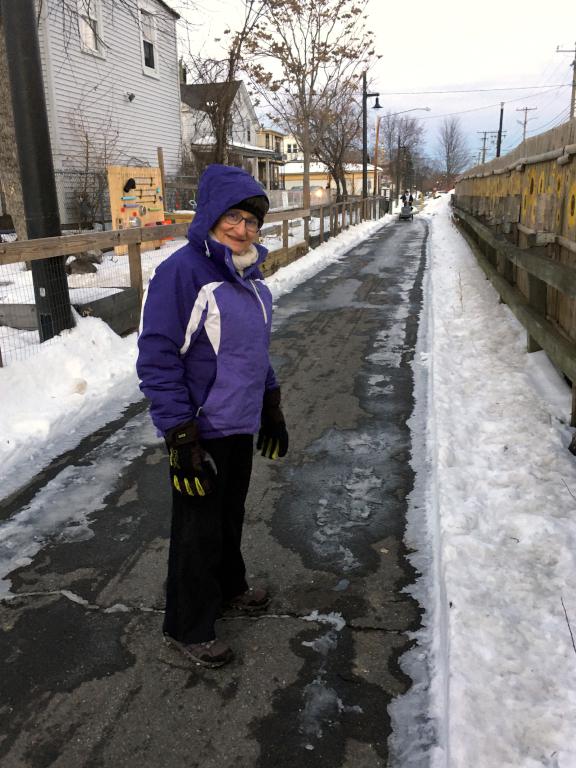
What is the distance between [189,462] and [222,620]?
0.96 metres

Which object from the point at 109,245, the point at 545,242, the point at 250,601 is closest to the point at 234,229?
the point at 250,601

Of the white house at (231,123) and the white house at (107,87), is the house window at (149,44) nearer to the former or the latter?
the white house at (107,87)

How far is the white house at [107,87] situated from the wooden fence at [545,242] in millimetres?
10386

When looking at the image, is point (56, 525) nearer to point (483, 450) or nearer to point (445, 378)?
point (483, 450)

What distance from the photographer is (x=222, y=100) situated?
17047mm

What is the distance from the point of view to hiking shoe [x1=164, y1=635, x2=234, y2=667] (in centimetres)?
259

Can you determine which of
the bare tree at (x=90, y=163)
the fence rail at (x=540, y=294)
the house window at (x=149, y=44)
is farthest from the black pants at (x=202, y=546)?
the house window at (x=149, y=44)

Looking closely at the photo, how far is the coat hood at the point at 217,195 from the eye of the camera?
2346 millimetres

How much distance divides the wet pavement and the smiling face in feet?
5.45

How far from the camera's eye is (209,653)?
2.59 metres

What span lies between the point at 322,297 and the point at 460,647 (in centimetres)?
926

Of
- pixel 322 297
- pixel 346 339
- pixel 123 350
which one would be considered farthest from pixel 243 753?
pixel 322 297

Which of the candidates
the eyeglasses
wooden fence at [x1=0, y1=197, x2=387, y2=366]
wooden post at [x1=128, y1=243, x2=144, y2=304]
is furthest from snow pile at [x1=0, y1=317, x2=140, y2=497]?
the eyeglasses

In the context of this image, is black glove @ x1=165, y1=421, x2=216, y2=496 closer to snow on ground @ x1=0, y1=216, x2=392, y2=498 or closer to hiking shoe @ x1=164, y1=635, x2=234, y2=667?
hiking shoe @ x1=164, y1=635, x2=234, y2=667
